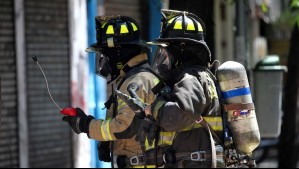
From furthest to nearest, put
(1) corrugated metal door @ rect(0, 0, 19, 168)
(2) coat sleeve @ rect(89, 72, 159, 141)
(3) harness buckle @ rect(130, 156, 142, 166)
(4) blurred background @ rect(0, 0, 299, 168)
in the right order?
(1) corrugated metal door @ rect(0, 0, 19, 168)
(4) blurred background @ rect(0, 0, 299, 168)
(3) harness buckle @ rect(130, 156, 142, 166)
(2) coat sleeve @ rect(89, 72, 159, 141)

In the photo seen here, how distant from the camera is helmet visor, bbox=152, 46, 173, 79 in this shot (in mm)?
4094

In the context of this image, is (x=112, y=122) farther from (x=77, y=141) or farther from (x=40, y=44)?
(x=40, y=44)

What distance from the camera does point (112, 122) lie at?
169 inches

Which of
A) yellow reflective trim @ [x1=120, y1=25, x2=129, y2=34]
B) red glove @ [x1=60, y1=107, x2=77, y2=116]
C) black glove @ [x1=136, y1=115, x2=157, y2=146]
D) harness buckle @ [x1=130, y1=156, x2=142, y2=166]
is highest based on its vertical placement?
yellow reflective trim @ [x1=120, y1=25, x2=129, y2=34]

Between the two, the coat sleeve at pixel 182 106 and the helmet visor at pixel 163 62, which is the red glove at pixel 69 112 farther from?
the coat sleeve at pixel 182 106

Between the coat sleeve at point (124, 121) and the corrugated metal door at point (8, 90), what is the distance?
3.57 m

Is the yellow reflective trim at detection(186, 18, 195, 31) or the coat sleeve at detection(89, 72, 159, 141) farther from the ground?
the yellow reflective trim at detection(186, 18, 195, 31)

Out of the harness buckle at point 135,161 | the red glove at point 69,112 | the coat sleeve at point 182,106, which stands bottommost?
the harness buckle at point 135,161

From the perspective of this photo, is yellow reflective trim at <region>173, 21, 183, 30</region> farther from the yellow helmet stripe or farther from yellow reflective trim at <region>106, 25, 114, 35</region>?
yellow reflective trim at <region>106, 25, 114, 35</region>

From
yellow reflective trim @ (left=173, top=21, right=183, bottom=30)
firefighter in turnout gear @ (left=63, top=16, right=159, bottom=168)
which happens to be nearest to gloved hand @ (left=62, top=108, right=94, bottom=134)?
firefighter in turnout gear @ (left=63, top=16, right=159, bottom=168)

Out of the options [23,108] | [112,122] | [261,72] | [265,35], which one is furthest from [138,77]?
[265,35]

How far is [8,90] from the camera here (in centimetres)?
773

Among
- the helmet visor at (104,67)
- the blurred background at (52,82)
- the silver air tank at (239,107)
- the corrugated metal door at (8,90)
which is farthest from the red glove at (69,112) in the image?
the corrugated metal door at (8,90)

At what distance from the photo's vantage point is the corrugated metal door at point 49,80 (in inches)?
316
